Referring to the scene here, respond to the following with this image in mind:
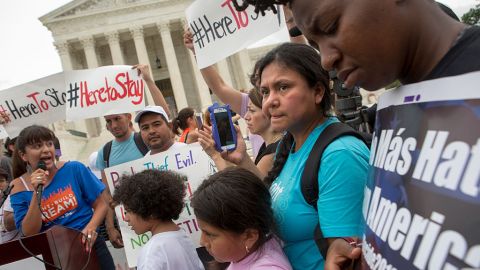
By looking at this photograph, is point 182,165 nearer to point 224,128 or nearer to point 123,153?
point 123,153

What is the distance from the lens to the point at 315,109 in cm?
174

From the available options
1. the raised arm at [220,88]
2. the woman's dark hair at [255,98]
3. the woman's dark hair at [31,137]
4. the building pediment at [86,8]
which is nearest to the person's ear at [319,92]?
the woman's dark hair at [255,98]

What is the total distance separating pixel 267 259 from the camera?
1667 millimetres

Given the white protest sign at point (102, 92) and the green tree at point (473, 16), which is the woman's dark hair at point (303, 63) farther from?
the green tree at point (473, 16)

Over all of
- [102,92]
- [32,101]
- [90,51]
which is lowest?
[102,92]

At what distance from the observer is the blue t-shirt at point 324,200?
1359mm

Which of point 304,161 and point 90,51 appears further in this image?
point 90,51

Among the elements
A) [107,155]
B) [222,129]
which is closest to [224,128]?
[222,129]

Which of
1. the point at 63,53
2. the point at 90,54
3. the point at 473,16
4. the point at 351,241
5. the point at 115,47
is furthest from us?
the point at 115,47

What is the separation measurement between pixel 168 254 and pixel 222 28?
7.57 ft

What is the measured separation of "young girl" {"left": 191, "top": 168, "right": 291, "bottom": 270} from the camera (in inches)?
66.1

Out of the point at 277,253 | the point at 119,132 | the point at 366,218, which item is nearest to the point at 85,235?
the point at 119,132

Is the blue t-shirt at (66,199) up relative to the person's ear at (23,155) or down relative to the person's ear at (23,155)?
down

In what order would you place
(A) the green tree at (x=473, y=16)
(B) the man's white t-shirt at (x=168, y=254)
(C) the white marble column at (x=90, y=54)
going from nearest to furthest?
(B) the man's white t-shirt at (x=168, y=254)
(A) the green tree at (x=473, y=16)
(C) the white marble column at (x=90, y=54)
